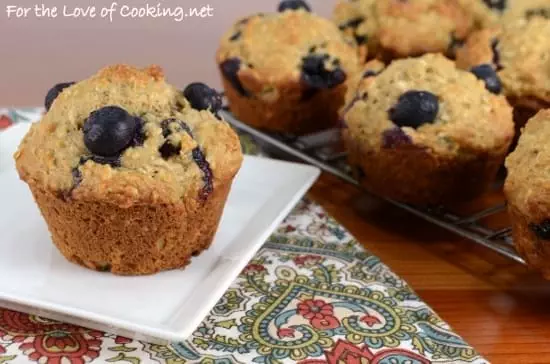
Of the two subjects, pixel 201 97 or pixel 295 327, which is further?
pixel 201 97

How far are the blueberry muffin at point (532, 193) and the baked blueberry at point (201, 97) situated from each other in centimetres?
53

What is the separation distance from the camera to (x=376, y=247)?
155 cm

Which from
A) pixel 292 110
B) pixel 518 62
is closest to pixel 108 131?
pixel 292 110

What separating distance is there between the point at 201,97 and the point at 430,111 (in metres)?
0.45

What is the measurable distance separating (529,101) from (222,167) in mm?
774

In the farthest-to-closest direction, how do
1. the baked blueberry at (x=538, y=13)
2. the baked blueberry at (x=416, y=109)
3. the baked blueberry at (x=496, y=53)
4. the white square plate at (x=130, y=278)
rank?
the baked blueberry at (x=538, y=13), the baked blueberry at (x=496, y=53), the baked blueberry at (x=416, y=109), the white square plate at (x=130, y=278)

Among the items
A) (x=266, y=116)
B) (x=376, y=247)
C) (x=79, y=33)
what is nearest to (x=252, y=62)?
(x=266, y=116)

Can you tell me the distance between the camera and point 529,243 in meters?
1.30

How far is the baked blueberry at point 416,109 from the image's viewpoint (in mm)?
1445

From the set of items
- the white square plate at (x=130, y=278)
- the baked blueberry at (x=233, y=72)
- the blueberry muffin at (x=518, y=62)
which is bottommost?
the white square plate at (x=130, y=278)

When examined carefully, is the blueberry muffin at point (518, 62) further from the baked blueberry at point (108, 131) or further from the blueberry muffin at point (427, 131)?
the baked blueberry at point (108, 131)

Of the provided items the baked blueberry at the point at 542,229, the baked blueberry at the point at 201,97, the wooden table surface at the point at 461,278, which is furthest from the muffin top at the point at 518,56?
the baked blueberry at the point at 201,97

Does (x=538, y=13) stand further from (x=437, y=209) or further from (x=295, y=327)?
(x=295, y=327)

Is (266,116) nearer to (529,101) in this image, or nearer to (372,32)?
(372,32)
